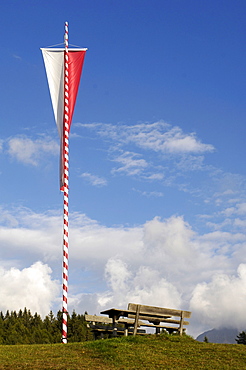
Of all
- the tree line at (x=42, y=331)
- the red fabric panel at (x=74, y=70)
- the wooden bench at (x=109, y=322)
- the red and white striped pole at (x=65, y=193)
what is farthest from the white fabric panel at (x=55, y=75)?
the tree line at (x=42, y=331)

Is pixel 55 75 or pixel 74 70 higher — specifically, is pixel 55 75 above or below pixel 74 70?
below

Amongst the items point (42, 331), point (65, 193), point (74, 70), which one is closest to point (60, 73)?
point (74, 70)

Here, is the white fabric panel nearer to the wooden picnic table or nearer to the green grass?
the wooden picnic table

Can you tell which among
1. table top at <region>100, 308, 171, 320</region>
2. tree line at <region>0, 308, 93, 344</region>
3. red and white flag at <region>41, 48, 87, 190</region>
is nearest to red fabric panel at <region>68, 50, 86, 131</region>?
red and white flag at <region>41, 48, 87, 190</region>

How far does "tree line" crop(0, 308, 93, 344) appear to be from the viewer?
89.4m

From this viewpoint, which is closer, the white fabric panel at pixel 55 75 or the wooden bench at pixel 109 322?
the wooden bench at pixel 109 322

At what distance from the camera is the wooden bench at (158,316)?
2188 centimetres

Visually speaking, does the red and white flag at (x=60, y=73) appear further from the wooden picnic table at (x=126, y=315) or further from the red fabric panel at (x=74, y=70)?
the wooden picnic table at (x=126, y=315)

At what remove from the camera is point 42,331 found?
94312mm

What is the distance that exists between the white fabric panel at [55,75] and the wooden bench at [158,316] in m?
12.0

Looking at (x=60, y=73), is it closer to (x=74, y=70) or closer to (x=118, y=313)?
(x=74, y=70)

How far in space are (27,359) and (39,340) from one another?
77749 millimetres

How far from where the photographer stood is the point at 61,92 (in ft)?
89.9

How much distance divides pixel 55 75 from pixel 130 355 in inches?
688
